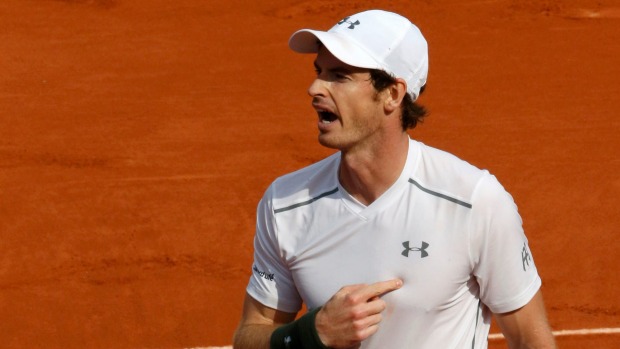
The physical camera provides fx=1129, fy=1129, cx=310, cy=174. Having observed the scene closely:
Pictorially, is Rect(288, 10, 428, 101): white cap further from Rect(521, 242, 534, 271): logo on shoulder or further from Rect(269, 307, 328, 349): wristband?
Rect(269, 307, 328, 349): wristband

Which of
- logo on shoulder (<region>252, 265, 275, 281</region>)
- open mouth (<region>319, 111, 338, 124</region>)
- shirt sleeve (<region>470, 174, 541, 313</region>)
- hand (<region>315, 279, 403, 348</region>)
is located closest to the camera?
hand (<region>315, 279, 403, 348</region>)

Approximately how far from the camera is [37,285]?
9.21 metres

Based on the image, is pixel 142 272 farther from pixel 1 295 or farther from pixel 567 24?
pixel 567 24

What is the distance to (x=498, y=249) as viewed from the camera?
3.99 m

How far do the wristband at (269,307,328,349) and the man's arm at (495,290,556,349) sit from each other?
2.27 feet

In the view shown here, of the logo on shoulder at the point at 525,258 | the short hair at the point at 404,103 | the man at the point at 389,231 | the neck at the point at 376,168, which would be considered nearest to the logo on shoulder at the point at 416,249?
the man at the point at 389,231

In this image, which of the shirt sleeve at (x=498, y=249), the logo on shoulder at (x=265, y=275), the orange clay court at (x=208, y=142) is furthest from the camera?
the orange clay court at (x=208, y=142)

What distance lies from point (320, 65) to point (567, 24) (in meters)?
10.6

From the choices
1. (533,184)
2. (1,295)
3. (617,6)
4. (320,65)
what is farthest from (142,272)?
(617,6)

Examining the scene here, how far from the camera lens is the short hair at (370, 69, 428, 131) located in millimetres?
4145

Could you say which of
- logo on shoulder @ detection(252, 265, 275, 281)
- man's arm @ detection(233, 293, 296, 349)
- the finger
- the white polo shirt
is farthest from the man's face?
man's arm @ detection(233, 293, 296, 349)

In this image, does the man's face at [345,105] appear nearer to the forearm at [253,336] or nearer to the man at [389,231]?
the man at [389,231]

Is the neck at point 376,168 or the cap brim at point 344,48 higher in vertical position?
the cap brim at point 344,48

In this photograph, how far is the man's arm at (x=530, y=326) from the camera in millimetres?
4070
